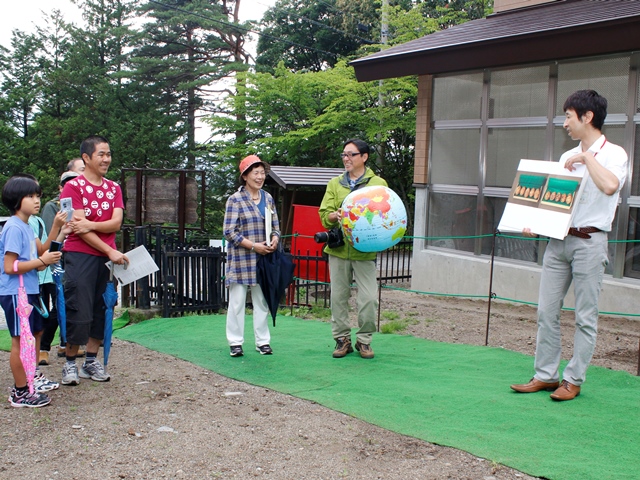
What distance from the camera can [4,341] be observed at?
722cm

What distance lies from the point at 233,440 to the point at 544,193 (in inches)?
104

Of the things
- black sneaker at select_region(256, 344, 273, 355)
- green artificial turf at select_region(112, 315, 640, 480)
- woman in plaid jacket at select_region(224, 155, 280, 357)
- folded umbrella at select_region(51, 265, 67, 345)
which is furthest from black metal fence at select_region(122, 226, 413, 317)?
folded umbrella at select_region(51, 265, 67, 345)

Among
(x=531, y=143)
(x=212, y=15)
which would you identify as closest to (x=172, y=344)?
(x=531, y=143)

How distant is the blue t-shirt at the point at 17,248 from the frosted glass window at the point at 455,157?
7527mm

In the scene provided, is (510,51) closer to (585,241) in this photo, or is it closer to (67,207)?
(585,241)

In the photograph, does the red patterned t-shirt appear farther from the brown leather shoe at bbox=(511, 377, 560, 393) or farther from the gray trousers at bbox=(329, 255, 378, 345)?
the brown leather shoe at bbox=(511, 377, 560, 393)

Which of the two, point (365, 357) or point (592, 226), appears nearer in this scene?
point (592, 226)

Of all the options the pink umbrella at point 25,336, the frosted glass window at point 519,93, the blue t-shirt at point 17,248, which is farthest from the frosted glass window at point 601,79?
the pink umbrella at point 25,336

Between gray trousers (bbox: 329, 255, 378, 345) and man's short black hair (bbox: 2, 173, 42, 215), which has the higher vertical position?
man's short black hair (bbox: 2, 173, 42, 215)

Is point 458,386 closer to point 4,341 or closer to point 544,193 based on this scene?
point 544,193

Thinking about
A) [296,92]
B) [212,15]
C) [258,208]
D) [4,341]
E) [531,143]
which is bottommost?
[4,341]

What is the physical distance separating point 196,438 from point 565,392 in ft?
8.20

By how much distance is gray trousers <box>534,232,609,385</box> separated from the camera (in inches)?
176

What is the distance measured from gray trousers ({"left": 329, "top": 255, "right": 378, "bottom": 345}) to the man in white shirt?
1679 mm
